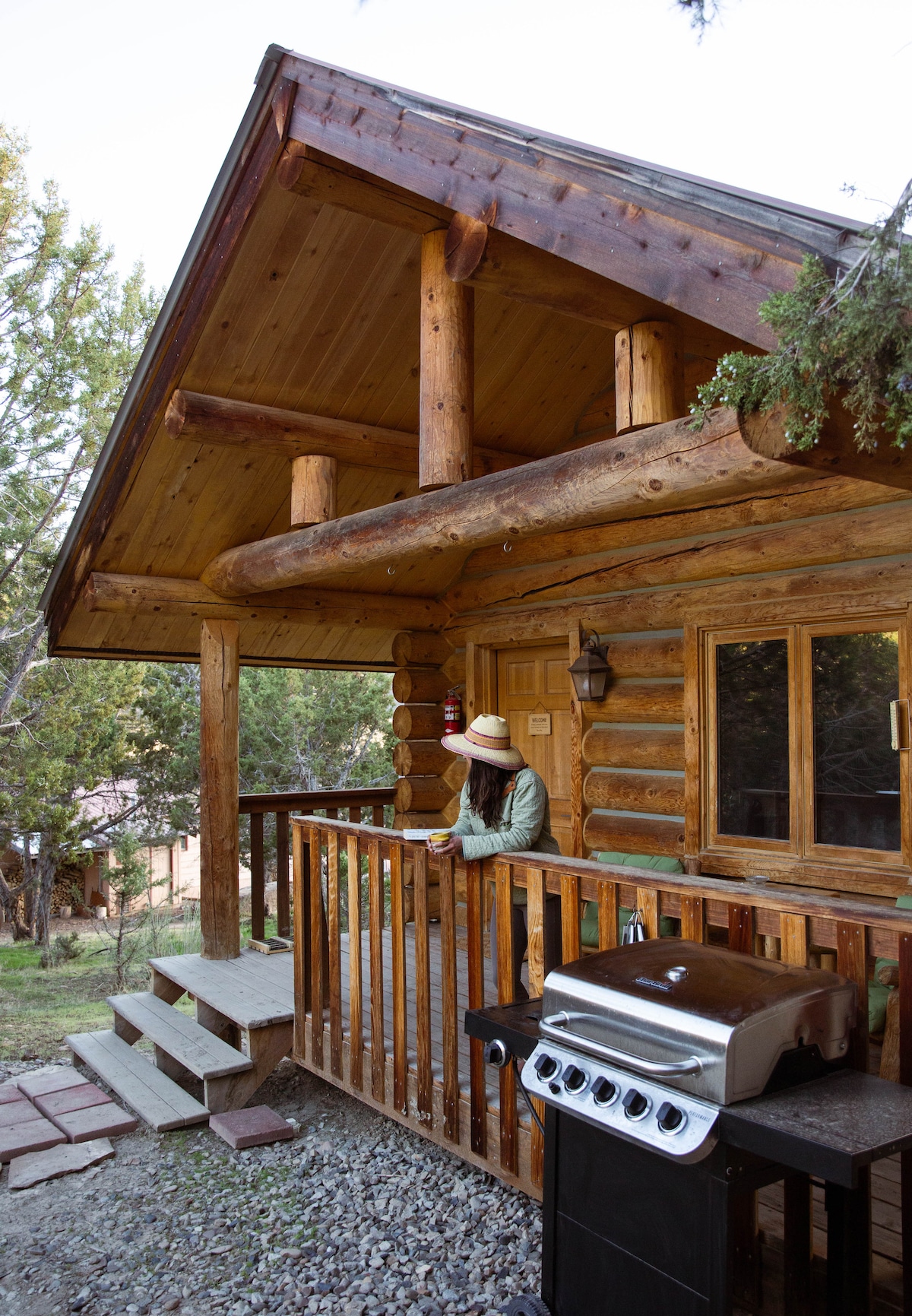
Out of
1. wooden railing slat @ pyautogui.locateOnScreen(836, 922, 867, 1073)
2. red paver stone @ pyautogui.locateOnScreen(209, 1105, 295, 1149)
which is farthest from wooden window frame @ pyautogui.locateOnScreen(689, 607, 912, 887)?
red paver stone @ pyautogui.locateOnScreen(209, 1105, 295, 1149)

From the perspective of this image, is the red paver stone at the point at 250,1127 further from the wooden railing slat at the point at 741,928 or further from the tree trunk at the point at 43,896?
the tree trunk at the point at 43,896

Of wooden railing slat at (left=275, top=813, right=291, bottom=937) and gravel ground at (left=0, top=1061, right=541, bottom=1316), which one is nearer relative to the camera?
gravel ground at (left=0, top=1061, right=541, bottom=1316)

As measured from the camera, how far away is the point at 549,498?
4090mm

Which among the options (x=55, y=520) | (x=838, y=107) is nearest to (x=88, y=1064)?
(x=838, y=107)

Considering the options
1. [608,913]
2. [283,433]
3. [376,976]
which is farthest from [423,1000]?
[283,433]

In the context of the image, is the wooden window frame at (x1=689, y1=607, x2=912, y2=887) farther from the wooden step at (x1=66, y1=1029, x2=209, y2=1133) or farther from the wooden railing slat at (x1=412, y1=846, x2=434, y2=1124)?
the wooden step at (x1=66, y1=1029, x2=209, y2=1133)

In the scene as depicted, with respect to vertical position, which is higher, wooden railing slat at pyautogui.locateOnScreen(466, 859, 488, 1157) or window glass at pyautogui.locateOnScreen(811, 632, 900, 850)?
window glass at pyautogui.locateOnScreen(811, 632, 900, 850)

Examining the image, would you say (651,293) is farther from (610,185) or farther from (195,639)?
(195,639)

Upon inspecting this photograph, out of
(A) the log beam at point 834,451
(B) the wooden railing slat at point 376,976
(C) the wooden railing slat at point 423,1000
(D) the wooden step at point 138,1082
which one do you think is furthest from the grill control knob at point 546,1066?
(D) the wooden step at point 138,1082

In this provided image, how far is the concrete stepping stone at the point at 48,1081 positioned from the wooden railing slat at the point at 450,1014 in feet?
9.52

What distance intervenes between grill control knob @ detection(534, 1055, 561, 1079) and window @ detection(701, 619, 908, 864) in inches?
114

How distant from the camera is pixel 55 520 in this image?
15.4 meters

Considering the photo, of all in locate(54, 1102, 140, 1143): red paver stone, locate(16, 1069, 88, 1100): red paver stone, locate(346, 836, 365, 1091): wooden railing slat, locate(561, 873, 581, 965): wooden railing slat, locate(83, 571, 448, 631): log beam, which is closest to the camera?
locate(561, 873, 581, 965): wooden railing slat

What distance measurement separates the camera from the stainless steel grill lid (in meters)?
2.23
